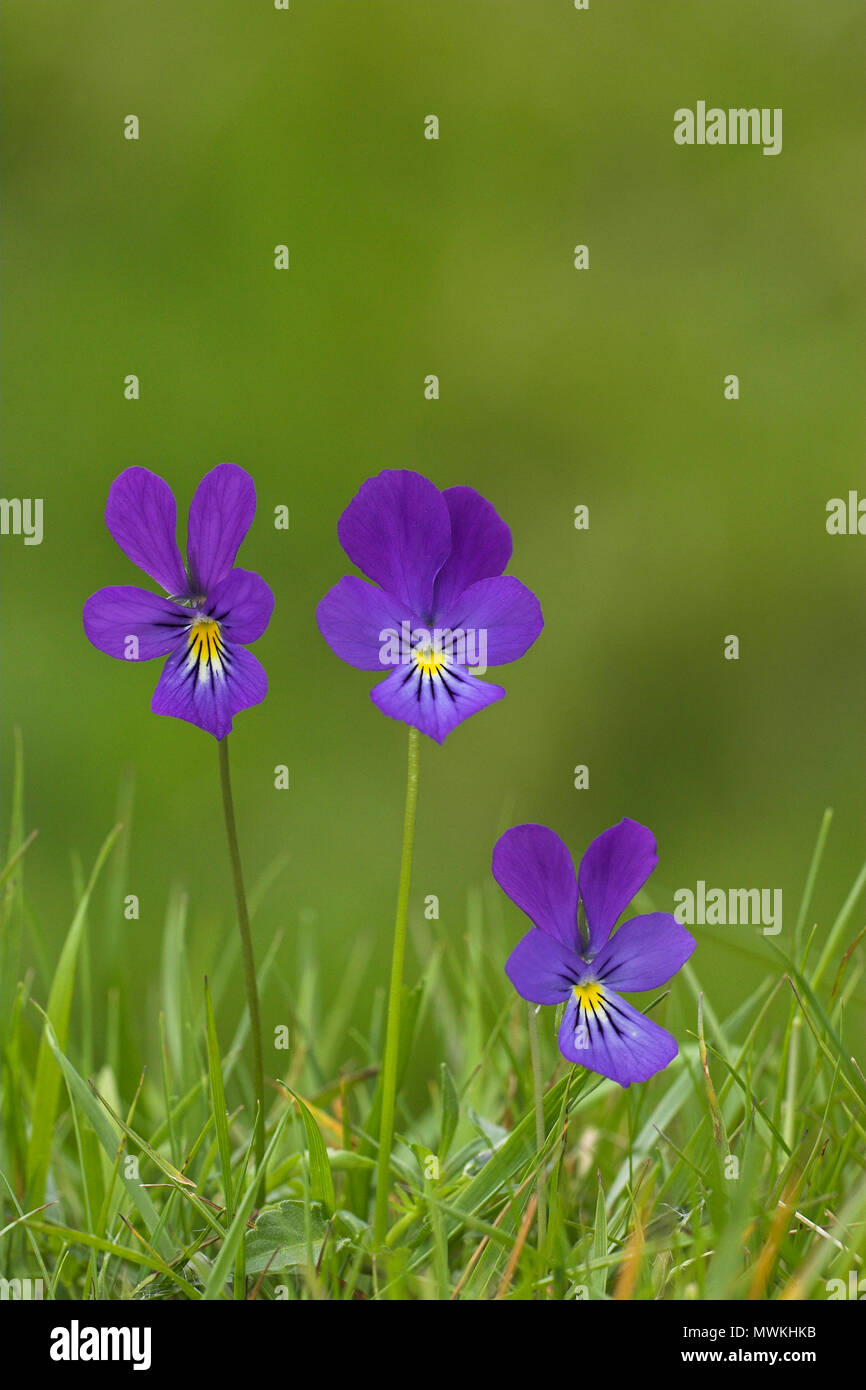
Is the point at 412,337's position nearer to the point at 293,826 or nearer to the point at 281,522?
the point at 293,826

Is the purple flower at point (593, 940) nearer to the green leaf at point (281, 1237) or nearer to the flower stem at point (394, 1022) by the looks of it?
the flower stem at point (394, 1022)

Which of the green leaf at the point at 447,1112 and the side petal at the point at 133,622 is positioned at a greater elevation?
the side petal at the point at 133,622

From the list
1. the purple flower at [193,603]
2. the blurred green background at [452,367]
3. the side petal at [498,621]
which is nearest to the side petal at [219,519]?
the purple flower at [193,603]

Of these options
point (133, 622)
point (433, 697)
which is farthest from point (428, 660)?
point (133, 622)

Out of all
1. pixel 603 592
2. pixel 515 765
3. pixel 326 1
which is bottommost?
pixel 515 765

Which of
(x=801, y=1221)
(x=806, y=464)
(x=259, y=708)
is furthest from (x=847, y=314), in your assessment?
(x=801, y=1221)

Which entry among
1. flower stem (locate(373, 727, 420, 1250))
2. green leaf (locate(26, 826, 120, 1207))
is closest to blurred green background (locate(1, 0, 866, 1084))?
green leaf (locate(26, 826, 120, 1207))

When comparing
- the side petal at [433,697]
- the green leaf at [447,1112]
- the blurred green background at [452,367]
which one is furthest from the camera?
the blurred green background at [452,367]

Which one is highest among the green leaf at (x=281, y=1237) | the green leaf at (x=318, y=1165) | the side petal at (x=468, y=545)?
the side petal at (x=468, y=545)
